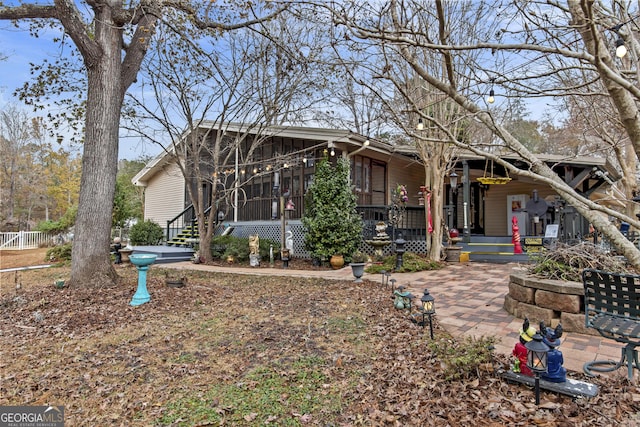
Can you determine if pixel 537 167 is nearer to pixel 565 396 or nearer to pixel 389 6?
pixel 565 396

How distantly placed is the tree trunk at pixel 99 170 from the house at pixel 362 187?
13.9 ft

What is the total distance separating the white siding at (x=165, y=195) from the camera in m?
16.8

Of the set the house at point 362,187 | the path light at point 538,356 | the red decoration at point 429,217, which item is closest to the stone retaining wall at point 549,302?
the path light at point 538,356

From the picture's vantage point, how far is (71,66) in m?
7.79

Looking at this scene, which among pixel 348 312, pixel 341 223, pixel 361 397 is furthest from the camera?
pixel 341 223

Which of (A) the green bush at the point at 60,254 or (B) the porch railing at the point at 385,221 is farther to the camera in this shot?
(A) the green bush at the point at 60,254

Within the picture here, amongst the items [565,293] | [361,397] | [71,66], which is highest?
[71,66]

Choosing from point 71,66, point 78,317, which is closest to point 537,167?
point 78,317

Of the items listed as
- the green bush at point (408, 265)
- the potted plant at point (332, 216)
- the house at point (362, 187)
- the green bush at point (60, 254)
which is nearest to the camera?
the green bush at point (408, 265)

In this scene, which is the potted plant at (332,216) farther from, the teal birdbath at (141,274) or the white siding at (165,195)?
the white siding at (165,195)

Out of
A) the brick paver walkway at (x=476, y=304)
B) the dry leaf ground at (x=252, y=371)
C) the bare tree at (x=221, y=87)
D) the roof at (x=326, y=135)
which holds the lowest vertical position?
the dry leaf ground at (x=252, y=371)

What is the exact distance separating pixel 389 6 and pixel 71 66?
26.7 feet

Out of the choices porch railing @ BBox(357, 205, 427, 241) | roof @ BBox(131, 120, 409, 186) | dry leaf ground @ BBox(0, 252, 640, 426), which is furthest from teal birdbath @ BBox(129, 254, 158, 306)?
porch railing @ BBox(357, 205, 427, 241)

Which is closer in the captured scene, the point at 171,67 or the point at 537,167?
the point at 537,167
